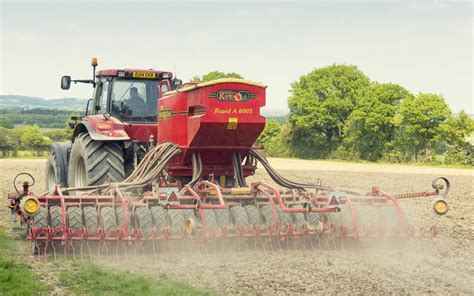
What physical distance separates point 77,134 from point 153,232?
14.6 feet

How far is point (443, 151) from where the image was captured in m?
49.8

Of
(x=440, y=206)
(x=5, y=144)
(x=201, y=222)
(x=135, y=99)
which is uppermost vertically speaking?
(x=135, y=99)

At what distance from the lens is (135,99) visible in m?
11.8

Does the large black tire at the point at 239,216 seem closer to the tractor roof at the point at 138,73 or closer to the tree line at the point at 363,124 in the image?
the tractor roof at the point at 138,73

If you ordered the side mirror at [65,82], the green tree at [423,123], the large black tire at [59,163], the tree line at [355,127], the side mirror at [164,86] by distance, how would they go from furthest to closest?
the green tree at [423,123] < the tree line at [355,127] < the large black tire at [59,163] < the side mirror at [65,82] < the side mirror at [164,86]

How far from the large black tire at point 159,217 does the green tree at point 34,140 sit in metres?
42.3

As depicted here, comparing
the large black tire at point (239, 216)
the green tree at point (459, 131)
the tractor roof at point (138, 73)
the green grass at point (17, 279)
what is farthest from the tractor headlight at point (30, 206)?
the green tree at point (459, 131)

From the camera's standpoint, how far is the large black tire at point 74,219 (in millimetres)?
8344

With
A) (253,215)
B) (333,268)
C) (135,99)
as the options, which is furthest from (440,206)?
(135,99)

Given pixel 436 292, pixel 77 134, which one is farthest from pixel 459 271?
pixel 77 134

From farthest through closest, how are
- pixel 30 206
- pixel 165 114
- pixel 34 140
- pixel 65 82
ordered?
pixel 34 140
pixel 65 82
pixel 165 114
pixel 30 206

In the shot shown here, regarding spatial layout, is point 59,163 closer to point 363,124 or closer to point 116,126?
point 116,126

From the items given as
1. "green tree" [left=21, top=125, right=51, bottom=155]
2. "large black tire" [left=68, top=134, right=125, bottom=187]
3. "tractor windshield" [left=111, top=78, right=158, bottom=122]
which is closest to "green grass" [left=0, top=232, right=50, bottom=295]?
"large black tire" [left=68, top=134, right=125, bottom=187]

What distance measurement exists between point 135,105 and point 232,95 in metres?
2.96
